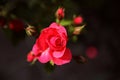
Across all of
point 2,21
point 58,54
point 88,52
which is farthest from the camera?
point 88,52

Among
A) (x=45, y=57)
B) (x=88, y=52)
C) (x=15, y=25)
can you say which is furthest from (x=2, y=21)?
(x=88, y=52)

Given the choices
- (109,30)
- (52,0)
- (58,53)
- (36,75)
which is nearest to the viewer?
(58,53)

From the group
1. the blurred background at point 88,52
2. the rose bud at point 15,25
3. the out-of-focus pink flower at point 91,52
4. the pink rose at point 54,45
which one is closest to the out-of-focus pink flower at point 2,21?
the rose bud at point 15,25

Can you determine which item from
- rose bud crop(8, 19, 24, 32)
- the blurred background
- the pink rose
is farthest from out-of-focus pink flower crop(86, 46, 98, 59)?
the pink rose

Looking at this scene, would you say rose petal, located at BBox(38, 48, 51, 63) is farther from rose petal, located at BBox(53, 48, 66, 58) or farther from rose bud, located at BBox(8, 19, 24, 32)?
rose bud, located at BBox(8, 19, 24, 32)

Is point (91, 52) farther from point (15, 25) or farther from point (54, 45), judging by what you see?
point (54, 45)

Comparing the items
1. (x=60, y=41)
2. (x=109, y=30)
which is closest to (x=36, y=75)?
(x=109, y=30)

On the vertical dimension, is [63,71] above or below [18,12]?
below

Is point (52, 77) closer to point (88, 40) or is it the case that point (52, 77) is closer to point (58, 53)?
point (88, 40)
